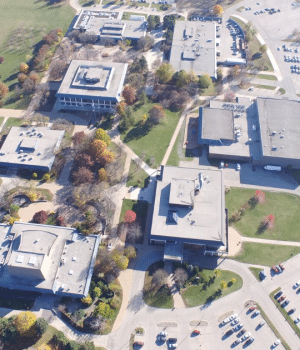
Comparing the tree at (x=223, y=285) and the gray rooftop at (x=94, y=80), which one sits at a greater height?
the gray rooftop at (x=94, y=80)

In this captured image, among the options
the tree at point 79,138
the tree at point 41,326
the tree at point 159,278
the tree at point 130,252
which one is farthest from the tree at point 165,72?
the tree at point 41,326

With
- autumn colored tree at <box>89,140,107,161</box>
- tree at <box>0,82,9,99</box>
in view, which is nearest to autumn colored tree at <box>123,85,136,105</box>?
autumn colored tree at <box>89,140,107,161</box>

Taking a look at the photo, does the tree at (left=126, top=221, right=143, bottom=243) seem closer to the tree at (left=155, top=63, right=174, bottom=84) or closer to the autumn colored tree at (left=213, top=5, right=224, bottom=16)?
the tree at (left=155, top=63, right=174, bottom=84)

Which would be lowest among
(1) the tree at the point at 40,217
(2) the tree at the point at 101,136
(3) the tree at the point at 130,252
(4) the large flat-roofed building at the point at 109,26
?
(3) the tree at the point at 130,252

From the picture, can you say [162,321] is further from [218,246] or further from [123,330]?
[218,246]

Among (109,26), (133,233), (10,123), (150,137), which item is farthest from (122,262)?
(109,26)

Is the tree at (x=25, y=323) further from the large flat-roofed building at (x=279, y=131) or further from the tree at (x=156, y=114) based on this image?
the large flat-roofed building at (x=279, y=131)
